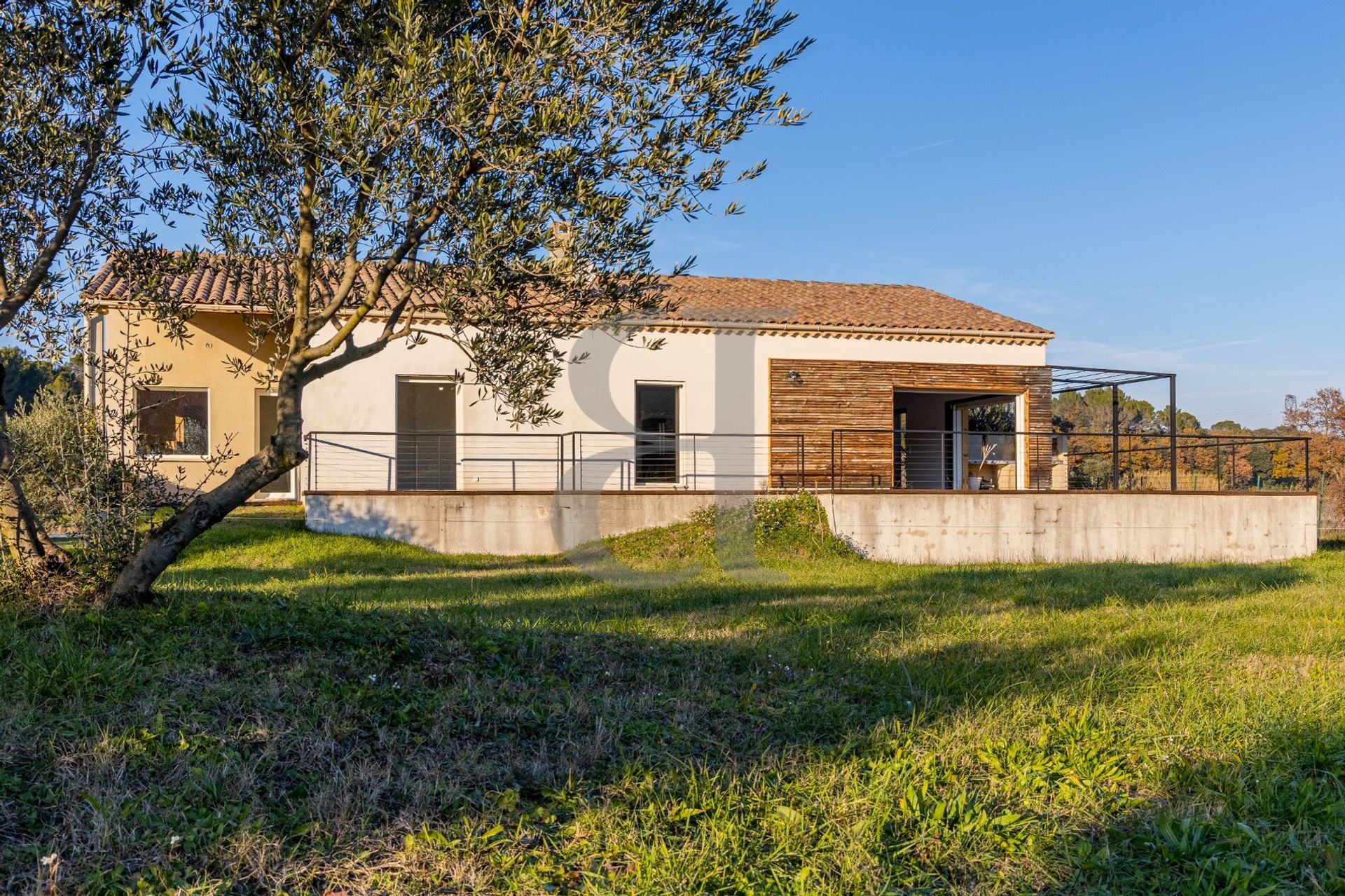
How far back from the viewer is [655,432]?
1683 centimetres

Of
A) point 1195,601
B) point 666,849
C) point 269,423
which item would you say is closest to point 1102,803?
point 666,849

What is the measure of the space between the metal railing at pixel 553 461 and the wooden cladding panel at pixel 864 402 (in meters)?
0.47

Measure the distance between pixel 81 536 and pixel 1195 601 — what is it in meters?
9.44

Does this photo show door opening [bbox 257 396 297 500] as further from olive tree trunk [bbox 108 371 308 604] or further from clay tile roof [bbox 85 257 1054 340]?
olive tree trunk [bbox 108 371 308 604]

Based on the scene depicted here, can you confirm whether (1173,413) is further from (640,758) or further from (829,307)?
(640,758)

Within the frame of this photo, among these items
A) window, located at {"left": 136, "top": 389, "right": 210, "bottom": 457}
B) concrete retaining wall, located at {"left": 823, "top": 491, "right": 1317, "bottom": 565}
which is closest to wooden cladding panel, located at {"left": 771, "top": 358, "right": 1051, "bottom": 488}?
concrete retaining wall, located at {"left": 823, "top": 491, "right": 1317, "bottom": 565}

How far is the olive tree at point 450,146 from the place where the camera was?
15.4 ft

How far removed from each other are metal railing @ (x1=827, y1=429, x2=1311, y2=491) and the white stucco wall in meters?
0.91

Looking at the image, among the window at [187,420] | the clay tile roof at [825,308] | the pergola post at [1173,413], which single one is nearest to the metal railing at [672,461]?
the pergola post at [1173,413]

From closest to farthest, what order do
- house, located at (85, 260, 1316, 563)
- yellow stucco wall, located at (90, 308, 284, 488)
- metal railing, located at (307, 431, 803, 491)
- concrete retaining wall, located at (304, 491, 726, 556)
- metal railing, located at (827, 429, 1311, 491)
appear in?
concrete retaining wall, located at (304, 491, 726, 556)
house, located at (85, 260, 1316, 563)
metal railing, located at (307, 431, 803, 491)
yellow stucco wall, located at (90, 308, 284, 488)
metal railing, located at (827, 429, 1311, 491)

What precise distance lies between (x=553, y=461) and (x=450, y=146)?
36.2ft

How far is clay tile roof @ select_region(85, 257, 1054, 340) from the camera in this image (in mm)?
17203

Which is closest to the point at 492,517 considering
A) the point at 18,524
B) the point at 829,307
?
the point at 829,307

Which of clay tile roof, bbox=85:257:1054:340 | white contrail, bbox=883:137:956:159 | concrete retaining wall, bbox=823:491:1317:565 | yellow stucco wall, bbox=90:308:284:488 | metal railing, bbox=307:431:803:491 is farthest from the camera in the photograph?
clay tile roof, bbox=85:257:1054:340
